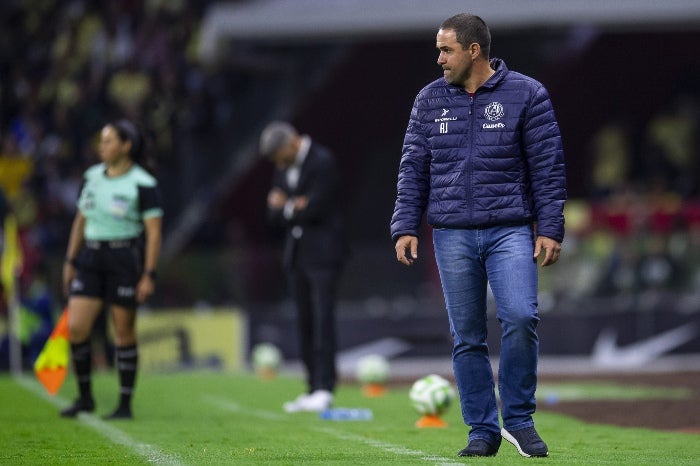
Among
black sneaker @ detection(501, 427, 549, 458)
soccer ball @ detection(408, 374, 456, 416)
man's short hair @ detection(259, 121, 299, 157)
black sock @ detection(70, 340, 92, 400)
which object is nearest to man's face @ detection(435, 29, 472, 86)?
black sneaker @ detection(501, 427, 549, 458)

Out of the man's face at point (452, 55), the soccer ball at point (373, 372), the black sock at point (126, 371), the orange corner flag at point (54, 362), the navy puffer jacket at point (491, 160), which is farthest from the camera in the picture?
the soccer ball at point (373, 372)

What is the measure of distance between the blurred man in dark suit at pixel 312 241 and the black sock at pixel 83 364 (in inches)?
69.8

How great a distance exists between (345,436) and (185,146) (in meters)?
18.6

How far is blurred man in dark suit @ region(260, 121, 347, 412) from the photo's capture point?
488 inches

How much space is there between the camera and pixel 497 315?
7.70m

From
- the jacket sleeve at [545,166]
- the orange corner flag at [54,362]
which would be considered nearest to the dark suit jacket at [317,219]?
the orange corner flag at [54,362]

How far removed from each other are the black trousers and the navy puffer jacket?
186 inches

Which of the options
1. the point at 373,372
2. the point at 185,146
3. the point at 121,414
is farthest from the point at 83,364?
the point at 185,146

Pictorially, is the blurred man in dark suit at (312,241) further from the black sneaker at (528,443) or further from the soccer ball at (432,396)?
the black sneaker at (528,443)

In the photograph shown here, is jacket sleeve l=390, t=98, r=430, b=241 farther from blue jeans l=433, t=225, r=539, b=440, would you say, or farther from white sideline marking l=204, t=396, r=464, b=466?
white sideline marking l=204, t=396, r=464, b=466

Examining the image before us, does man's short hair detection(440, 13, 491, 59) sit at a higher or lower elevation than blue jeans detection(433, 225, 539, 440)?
higher

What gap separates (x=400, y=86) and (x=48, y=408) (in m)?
16.7

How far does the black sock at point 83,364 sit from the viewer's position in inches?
448

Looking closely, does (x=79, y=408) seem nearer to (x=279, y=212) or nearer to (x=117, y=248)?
(x=117, y=248)
